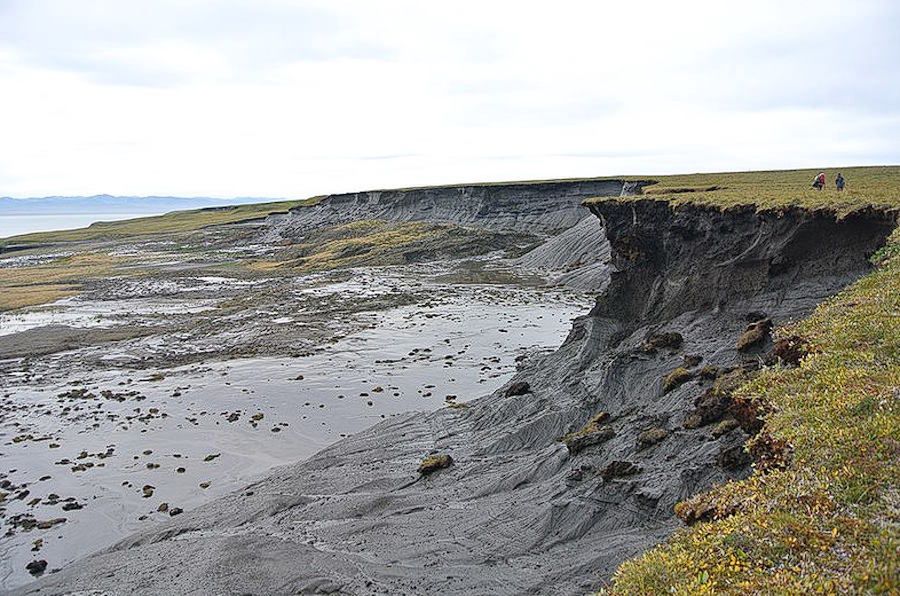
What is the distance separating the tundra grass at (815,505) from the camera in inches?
244

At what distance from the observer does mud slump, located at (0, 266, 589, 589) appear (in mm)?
17781

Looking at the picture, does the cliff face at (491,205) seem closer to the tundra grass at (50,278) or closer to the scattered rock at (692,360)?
the tundra grass at (50,278)

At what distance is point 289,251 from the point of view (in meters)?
82.4

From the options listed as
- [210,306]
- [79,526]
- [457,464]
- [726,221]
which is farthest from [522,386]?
[210,306]

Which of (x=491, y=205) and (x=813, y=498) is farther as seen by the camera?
(x=491, y=205)

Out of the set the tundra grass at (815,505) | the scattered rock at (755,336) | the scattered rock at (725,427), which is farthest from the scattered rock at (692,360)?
the tundra grass at (815,505)

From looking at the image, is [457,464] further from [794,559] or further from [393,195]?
[393,195]

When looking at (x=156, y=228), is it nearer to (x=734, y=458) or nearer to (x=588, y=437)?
(x=588, y=437)

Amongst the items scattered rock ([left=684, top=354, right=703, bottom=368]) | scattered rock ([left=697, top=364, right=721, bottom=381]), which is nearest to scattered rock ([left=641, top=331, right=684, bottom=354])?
scattered rock ([left=684, top=354, right=703, bottom=368])

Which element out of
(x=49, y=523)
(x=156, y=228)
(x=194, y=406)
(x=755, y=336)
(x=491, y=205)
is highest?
(x=491, y=205)

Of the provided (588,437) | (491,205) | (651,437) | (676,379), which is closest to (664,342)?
(676,379)

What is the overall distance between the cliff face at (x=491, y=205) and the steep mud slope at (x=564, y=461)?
55.4 metres

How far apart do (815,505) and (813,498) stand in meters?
0.17

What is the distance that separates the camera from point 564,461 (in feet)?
47.0
